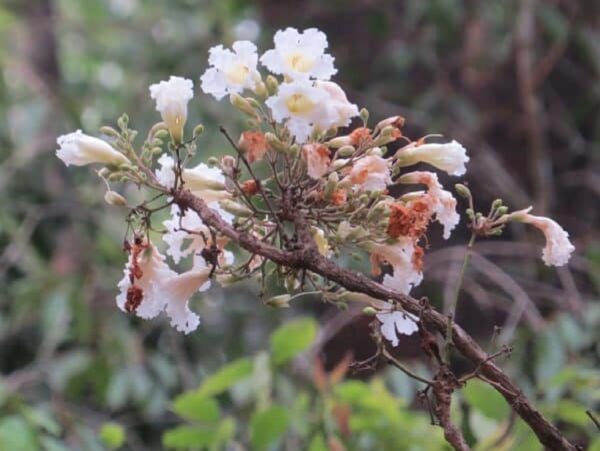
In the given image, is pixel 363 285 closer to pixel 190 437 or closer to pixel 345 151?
pixel 345 151

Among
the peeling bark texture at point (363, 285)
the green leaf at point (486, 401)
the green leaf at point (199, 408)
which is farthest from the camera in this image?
the green leaf at point (199, 408)

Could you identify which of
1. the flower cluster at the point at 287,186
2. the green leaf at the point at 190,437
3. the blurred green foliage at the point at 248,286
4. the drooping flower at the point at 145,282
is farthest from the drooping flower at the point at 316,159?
the green leaf at the point at 190,437

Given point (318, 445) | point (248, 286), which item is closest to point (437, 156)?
point (318, 445)

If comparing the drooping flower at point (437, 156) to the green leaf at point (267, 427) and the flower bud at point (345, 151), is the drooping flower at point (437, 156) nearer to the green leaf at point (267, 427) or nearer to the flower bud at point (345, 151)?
the flower bud at point (345, 151)

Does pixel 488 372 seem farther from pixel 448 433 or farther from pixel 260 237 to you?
pixel 260 237

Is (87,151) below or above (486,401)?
above

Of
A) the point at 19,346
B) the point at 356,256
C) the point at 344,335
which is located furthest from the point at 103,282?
the point at 356,256

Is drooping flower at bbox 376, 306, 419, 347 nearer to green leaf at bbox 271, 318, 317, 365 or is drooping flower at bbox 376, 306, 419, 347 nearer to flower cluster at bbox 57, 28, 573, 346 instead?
flower cluster at bbox 57, 28, 573, 346
